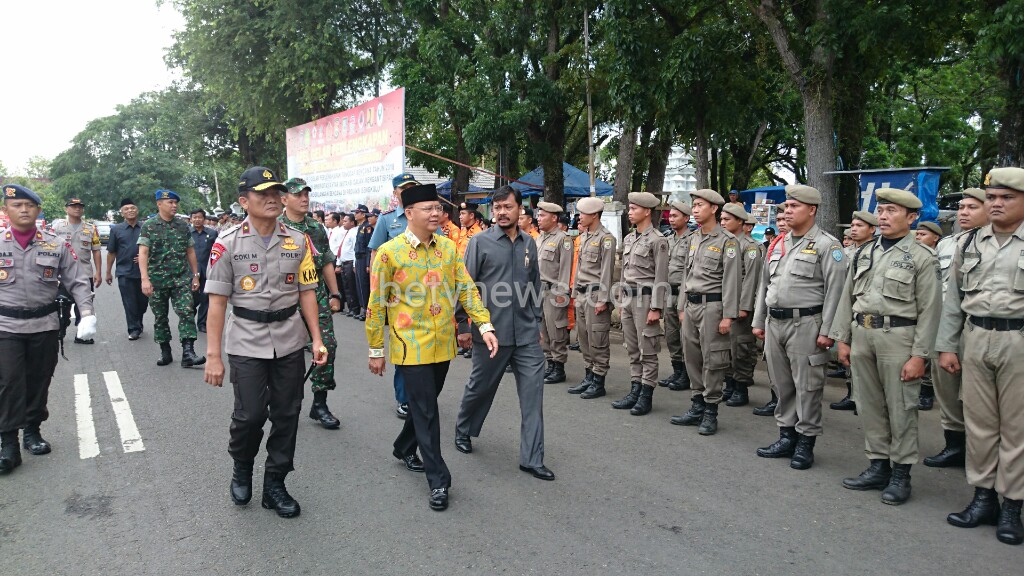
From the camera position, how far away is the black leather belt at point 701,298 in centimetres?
589

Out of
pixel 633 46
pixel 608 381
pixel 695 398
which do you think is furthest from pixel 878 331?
pixel 633 46

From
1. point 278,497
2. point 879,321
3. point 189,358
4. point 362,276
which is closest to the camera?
point 278,497

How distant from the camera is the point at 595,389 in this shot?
690cm

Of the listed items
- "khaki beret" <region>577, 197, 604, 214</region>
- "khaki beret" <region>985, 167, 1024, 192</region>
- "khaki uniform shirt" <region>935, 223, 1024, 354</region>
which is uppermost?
"khaki beret" <region>577, 197, 604, 214</region>

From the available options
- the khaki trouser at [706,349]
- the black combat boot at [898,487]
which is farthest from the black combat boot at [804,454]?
the khaki trouser at [706,349]

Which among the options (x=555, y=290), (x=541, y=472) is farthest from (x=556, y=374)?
(x=541, y=472)

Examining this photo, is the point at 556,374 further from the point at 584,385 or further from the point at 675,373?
the point at 675,373

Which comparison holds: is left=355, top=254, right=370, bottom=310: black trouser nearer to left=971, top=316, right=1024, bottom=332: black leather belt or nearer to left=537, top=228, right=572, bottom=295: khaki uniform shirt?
left=537, top=228, right=572, bottom=295: khaki uniform shirt

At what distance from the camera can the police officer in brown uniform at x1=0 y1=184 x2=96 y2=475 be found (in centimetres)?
486

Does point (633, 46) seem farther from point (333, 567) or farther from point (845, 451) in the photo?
point (333, 567)

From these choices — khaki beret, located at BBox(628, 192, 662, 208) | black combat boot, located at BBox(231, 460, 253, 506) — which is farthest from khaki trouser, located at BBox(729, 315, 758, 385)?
black combat boot, located at BBox(231, 460, 253, 506)

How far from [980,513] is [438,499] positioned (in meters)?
3.07

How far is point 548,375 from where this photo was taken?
25.1 ft

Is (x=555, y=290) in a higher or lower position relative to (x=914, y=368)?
higher
